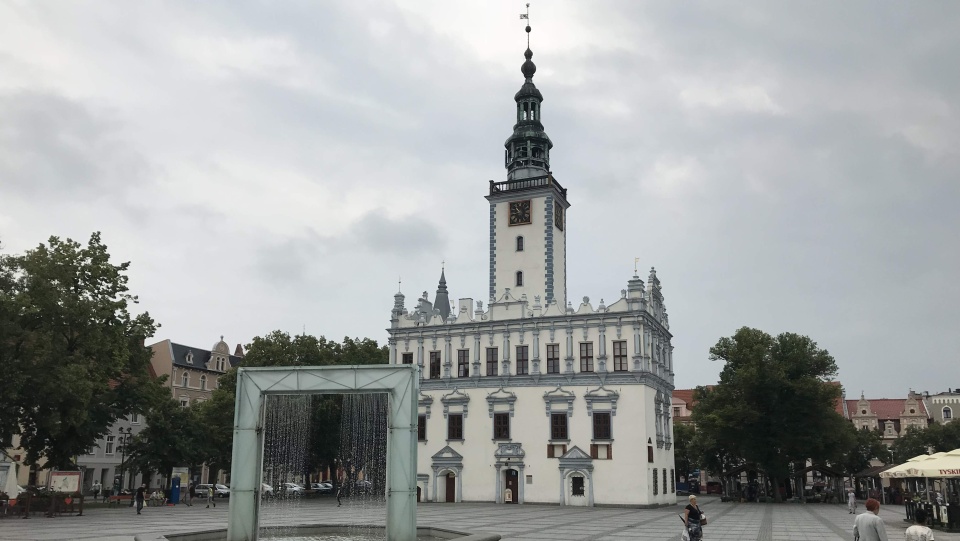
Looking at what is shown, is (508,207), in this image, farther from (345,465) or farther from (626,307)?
(345,465)

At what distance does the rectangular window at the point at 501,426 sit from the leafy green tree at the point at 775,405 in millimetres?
16512

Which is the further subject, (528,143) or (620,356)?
(528,143)

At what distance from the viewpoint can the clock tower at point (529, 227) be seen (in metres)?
59.0

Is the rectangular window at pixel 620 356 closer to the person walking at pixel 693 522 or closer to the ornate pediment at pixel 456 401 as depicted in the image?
the ornate pediment at pixel 456 401

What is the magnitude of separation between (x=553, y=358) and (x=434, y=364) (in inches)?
373

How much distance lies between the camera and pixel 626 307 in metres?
52.3

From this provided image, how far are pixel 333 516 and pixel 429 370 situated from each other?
823 inches

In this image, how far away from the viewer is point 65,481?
39.0 metres

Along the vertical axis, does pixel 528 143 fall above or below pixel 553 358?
above

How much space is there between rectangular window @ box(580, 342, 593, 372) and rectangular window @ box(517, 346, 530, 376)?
401 centimetres

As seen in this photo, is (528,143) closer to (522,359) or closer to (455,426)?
(522,359)

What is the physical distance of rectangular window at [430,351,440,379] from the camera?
2255 inches

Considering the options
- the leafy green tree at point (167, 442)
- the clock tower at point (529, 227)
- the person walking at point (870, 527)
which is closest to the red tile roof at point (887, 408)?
the clock tower at point (529, 227)

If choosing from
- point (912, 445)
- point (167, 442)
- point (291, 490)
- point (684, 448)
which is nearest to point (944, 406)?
point (912, 445)
